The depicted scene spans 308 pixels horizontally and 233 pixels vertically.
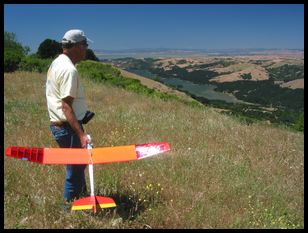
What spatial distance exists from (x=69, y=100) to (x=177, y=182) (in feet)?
6.87

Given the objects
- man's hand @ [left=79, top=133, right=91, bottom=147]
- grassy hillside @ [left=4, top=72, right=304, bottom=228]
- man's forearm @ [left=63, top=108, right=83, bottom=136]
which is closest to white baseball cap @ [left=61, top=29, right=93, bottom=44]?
man's forearm @ [left=63, top=108, right=83, bottom=136]

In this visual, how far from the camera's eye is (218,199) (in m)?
5.36

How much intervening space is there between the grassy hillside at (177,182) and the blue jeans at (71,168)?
0.21m

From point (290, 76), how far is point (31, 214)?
62.6 meters

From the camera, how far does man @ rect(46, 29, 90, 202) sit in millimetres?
4504

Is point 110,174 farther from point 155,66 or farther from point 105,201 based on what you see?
point 155,66

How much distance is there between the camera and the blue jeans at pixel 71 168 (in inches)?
187

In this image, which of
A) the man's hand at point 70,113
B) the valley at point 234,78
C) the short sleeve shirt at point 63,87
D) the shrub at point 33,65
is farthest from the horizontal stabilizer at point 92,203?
the valley at point 234,78

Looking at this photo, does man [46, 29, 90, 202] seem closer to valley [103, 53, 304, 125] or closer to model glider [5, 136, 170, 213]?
model glider [5, 136, 170, 213]

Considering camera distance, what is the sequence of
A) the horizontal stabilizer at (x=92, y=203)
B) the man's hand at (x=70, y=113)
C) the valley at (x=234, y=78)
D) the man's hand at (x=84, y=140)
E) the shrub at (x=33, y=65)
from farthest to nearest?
the valley at (x=234, y=78)
the shrub at (x=33, y=65)
the man's hand at (x=84, y=140)
the man's hand at (x=70, y=113)
the horizontal stabilizer at (x=92, y=203)

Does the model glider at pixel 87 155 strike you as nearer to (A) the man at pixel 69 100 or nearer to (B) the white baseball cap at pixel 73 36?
(A) the man at pixel 69 100
